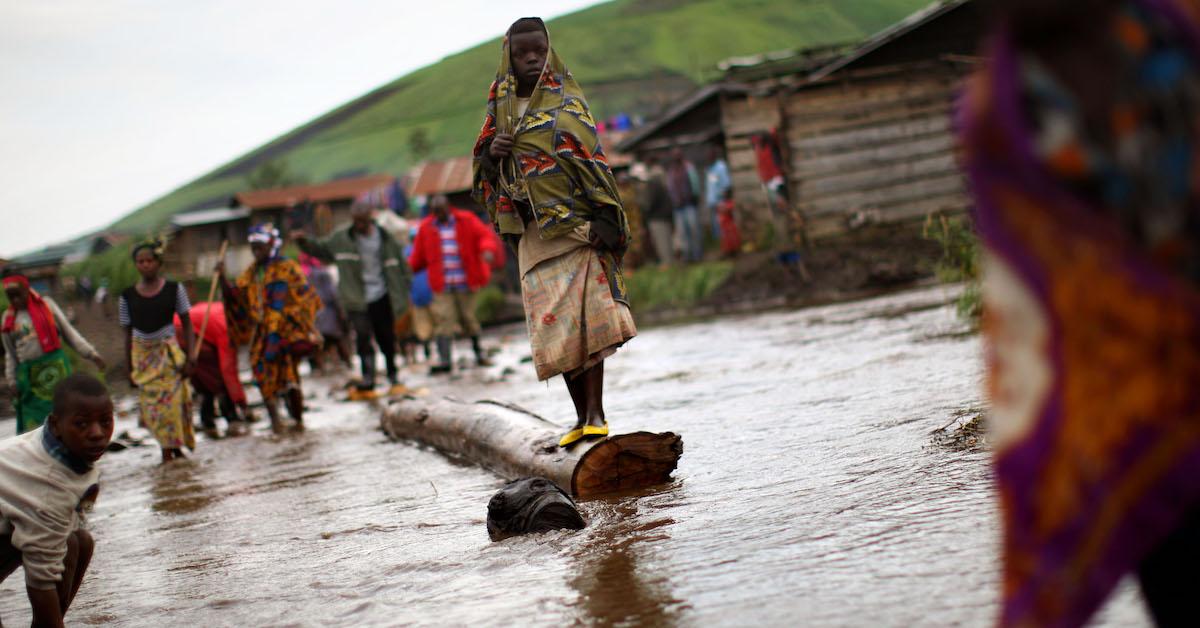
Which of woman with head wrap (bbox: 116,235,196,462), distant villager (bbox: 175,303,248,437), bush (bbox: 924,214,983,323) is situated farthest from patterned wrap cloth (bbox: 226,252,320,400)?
bush (bbox: 924,214,983,323)

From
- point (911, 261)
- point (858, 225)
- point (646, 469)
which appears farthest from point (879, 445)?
point (858, 225)

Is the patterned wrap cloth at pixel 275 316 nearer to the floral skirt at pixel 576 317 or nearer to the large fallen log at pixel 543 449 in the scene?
the large fallen log at pixel 543 449

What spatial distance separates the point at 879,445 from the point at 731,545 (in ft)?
5.47

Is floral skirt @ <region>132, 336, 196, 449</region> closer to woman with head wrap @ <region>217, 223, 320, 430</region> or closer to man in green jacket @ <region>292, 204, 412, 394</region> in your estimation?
woman with head wrap @ <region>217, 223, 320, 430</region>

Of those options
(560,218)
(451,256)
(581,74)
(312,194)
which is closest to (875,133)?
(451,256)

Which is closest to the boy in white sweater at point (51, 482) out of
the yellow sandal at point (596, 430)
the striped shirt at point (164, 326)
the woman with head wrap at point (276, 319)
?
the yellow sandal at point (596, 430)

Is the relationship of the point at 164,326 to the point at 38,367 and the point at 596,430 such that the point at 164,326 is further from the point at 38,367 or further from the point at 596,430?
the point at 596,430

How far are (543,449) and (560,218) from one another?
120cm

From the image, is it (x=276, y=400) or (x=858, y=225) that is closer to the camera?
(x=276, y=400)

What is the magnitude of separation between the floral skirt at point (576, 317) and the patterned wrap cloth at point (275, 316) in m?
6.08

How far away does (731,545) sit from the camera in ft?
13.6

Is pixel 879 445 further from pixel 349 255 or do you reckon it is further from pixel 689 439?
pixel 349 255

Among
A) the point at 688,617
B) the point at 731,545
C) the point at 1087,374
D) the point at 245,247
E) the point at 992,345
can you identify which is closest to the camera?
the point at 1087,374

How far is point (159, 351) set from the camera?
387 inches
